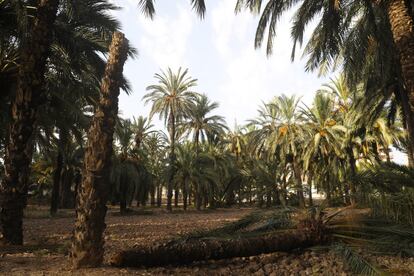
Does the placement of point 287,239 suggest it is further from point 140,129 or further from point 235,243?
point 140,129

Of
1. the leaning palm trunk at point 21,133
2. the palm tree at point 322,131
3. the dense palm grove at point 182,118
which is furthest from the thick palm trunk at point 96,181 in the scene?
the palm tree at point 322,131

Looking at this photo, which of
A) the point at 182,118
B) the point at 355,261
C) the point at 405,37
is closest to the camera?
A: the point at 355,261

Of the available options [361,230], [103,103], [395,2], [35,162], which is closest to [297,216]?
[361,230]

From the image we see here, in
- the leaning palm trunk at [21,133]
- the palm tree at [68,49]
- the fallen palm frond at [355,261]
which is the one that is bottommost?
the fallen palm frond at [355,261]

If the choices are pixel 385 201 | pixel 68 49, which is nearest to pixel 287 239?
pixel 385 201

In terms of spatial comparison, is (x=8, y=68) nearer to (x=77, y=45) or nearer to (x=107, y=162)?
(x=77, y=45)

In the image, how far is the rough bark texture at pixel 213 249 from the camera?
5.59m

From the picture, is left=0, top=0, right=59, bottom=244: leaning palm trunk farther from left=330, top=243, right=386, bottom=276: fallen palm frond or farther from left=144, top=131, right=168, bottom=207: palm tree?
left=144, top=131, right=168, bottom=207: palm tree

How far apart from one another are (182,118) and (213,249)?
28.8 meters

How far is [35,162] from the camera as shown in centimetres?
4000

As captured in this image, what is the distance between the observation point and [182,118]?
113ft

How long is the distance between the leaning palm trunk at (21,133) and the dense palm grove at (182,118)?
0.02 m

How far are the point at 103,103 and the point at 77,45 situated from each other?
25.9ft

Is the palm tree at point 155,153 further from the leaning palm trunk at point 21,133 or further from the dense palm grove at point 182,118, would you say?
the leaning palm trunk at point 21,133
